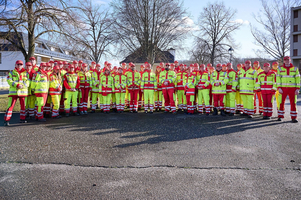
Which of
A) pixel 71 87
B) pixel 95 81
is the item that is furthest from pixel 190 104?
pixel 71 87

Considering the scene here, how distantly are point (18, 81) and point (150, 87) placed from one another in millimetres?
5574

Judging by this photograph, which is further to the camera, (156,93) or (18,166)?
(156,93)

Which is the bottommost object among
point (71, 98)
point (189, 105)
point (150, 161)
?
point (150, 161)

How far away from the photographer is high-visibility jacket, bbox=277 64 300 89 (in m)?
8.52

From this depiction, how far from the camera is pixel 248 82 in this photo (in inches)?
365

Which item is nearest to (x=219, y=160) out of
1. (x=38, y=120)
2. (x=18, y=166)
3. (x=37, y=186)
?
(x=37, y=186)

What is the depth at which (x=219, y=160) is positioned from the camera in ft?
15.0

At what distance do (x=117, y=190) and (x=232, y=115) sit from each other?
25.1 ft

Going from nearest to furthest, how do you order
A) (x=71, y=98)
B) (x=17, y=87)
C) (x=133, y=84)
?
(x=17, y=87) < (x=71, y=98) < (x=133, y=84)

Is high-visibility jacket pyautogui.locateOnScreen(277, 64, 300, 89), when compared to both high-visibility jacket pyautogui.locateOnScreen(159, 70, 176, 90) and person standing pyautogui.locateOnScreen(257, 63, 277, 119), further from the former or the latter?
high-visibility jacket pyautogui.locateOnScreen(159, 70, 176, 90)

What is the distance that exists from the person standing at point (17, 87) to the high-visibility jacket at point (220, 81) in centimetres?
779

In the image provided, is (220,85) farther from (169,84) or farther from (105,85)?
(105,85)

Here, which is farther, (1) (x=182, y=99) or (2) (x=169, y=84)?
(1) (x=182, y=99)

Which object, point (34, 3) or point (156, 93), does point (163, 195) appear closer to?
point (156, 93)
